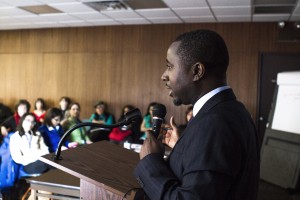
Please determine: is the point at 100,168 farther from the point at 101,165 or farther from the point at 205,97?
the point at 205,97

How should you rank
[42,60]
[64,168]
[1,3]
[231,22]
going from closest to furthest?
1. [64,168]
2. [1,3]
3. [231,22]
4. [42,60]

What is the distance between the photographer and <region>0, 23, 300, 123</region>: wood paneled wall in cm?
602

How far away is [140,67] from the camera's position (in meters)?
6.66

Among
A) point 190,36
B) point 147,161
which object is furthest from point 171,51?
point 147,161

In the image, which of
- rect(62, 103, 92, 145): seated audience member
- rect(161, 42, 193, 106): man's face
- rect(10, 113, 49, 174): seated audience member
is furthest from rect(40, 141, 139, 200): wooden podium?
rect(62, 103, 92, 145): seated audience member

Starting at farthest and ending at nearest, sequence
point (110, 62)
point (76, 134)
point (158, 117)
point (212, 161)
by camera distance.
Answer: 1. point (110, 62)
2. point (76, 134)
3. point (158, 117)
4. point (212, 161)

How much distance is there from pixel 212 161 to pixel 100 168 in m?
0.50

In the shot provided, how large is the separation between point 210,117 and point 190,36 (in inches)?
10.3

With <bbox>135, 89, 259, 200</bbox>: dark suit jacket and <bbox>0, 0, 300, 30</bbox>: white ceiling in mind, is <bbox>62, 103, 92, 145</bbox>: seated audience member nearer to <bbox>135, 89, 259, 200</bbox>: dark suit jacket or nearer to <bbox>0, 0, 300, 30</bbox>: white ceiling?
<bbox>0, 0, 300, 30</bbox>: white ceiling

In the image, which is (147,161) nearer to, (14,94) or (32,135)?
(32,135)

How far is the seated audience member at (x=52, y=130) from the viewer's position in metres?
3.87

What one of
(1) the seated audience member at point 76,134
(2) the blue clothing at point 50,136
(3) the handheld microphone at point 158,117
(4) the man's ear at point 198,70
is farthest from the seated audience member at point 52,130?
(4) the man's ear at point 198,70

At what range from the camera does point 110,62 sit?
6.88 meters

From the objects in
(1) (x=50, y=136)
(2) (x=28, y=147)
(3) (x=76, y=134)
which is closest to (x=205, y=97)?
(2) (x=28, y=147)
